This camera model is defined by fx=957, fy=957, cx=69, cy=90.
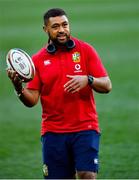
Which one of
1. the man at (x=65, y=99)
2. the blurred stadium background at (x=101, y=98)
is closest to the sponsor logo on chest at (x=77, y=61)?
the man at (x=65, y=99)

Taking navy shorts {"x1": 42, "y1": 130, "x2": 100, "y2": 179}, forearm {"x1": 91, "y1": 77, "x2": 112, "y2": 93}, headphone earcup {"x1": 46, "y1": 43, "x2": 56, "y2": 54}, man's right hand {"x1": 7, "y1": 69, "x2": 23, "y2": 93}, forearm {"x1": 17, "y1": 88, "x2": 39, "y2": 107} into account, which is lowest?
navy shorts {"x1": 42, "y1": 130, "x2": 100, "y2": 179}

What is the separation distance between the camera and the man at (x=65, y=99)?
9008mm

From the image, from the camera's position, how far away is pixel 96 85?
9070 mm

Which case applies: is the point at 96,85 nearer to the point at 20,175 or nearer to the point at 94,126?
the point at 94,126

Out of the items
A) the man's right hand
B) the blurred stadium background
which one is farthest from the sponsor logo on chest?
the blurred stadium background

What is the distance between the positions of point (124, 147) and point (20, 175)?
2.42 metres

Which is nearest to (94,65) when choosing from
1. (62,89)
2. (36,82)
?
(62,89)

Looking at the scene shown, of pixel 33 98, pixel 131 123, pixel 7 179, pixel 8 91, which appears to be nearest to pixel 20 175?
pixel 7 179

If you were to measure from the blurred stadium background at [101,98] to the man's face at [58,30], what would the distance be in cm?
311

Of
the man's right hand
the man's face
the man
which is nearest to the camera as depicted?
the man's right hand

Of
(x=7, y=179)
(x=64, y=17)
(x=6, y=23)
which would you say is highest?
(x=6, y=23)

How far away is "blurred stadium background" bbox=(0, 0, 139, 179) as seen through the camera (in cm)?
1285

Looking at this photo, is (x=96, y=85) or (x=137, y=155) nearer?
(x=96, y=85)

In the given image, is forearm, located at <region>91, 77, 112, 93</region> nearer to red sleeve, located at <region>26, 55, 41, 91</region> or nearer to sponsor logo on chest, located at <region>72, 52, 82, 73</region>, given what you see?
sponsor logo on chest, located at <region>72, 52, 82, 73</region>
